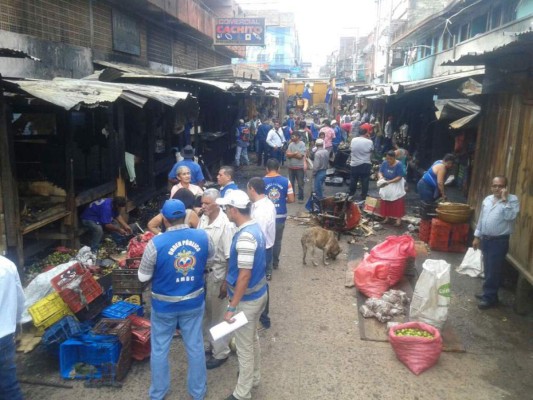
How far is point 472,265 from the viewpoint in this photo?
24.9ft

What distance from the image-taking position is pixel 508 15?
1473cm

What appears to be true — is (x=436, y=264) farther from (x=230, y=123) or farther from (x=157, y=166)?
(x=230, y=123)

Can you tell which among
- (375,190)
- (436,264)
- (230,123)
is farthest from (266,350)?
(230,123)

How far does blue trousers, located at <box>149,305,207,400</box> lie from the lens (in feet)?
13.1

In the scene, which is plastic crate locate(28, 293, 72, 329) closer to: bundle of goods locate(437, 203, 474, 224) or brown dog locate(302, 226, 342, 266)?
brown dog locate(302, 226, 342, 266)

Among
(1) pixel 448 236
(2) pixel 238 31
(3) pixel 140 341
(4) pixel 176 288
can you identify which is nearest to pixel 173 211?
(4) pixel 176 288

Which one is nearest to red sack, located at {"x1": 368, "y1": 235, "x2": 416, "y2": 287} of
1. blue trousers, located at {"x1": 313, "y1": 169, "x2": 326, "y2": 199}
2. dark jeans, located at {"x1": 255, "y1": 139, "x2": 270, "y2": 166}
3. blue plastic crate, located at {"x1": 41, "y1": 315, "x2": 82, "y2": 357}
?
blue plastic crate, located at {"x1": 41, "y1": 315, "x2": 82, "y2": 357}

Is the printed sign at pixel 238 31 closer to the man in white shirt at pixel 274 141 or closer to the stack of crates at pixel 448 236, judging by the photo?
the man in white shirt at pixel 274 141

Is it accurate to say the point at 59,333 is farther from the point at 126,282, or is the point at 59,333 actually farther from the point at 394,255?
the point at 394,255

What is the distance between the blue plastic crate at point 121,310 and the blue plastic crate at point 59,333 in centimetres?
40

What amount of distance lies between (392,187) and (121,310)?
704 cm

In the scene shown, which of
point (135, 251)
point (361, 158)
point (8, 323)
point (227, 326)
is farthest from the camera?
point (361, 158)

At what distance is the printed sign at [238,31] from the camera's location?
2264 cm

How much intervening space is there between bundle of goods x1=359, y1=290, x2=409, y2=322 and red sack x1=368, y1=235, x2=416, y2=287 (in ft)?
1.17
